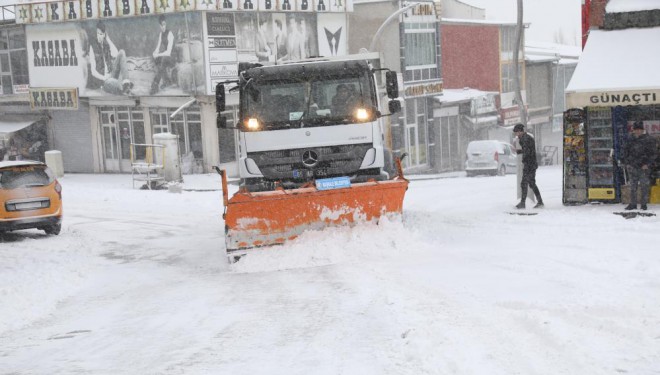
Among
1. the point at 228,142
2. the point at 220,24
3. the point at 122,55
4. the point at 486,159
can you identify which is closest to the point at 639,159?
the point at 486,159

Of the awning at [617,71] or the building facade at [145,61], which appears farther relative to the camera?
the building facade at [145,61]

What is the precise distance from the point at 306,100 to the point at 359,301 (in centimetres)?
468

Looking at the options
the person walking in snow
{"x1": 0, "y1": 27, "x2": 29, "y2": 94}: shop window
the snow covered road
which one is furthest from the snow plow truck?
{"x1": 0, "y1": 27, "x2": 29, "y2": 94}: shop window

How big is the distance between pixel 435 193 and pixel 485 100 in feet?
81.1

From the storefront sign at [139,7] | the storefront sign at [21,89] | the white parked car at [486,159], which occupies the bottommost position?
the white parked car at [486,159]

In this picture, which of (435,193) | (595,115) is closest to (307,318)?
(595,115)

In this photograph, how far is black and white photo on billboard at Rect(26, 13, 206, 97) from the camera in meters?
31.6

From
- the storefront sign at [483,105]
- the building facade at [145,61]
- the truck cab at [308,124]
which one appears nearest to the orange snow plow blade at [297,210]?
the truck cab at [308,124]

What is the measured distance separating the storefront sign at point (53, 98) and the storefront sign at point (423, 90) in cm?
1525

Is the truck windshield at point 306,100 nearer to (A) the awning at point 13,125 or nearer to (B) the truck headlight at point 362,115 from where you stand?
(B) the truck headlight at point 362,115

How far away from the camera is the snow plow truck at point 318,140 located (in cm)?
1223

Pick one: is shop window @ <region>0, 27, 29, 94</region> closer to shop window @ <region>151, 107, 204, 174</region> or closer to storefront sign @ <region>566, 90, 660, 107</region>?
shop window @ <region>151, 107, 204, 174</region>

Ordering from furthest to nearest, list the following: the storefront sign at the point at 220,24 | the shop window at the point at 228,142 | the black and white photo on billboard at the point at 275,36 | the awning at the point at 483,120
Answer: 1. the awning at the point at 483,120
2. the shop window at the point at 228,142
3. the black and white photo on billboard at the point at 275,36
4. the storefront sign at the point at 220,24

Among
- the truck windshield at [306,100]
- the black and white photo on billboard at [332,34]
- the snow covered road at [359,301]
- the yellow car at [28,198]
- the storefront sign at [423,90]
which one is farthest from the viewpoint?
the storefront sign at [423,90]
